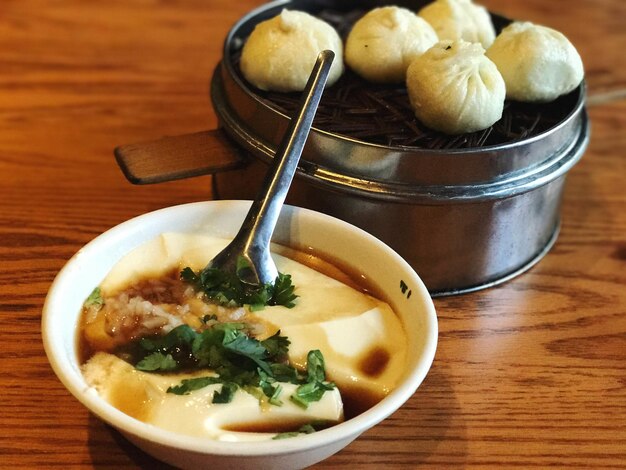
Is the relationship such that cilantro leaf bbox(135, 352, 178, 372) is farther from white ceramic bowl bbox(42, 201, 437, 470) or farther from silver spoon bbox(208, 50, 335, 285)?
silver spoon bbox(208, 50, 335, 285)

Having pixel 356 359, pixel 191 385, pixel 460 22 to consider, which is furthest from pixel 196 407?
pixel 460 22

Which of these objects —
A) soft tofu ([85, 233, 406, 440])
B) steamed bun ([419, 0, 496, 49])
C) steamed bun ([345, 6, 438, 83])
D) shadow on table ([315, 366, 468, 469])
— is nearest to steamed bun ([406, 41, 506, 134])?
steamed bun ([345, 6, 438, 83])

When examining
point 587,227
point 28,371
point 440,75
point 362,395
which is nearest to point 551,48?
point 440,75

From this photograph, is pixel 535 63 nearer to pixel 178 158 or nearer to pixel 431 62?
pixel 431 62

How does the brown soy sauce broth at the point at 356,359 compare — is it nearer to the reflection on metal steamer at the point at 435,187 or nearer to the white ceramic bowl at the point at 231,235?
the white ceramic bowl at the point at 231,235

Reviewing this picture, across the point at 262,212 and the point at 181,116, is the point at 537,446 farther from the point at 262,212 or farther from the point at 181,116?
the point at 181,116

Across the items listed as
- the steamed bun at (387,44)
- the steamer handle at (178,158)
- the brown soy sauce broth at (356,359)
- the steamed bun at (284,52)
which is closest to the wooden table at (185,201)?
the brown soy sauce broth at (356,359)
